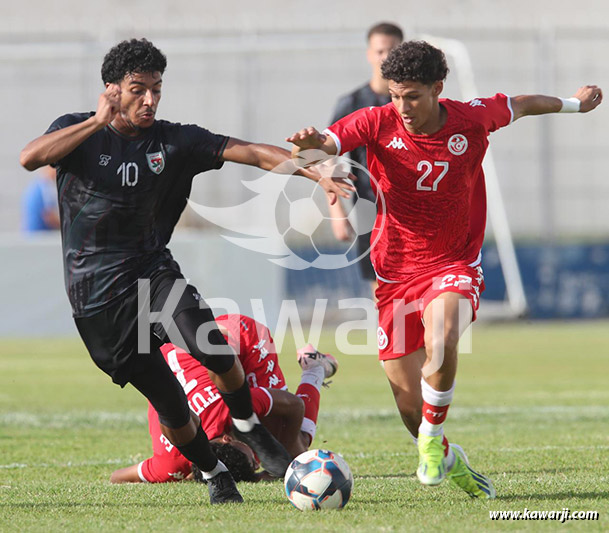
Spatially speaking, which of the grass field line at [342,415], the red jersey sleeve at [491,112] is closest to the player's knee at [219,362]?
the red jersey sleeve at [491,112]

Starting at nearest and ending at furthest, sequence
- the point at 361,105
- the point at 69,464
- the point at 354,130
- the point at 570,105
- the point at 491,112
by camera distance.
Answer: the point at 354,130, the point at 491,112, the point at 570,105, the point at 69,464, the point at 361,105

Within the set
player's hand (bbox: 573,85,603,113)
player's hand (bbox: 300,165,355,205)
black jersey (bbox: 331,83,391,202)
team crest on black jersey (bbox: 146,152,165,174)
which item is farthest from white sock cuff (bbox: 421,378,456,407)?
black jersey (bbox: 331,83,391,202)

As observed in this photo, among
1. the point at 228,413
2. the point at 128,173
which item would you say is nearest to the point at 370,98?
the point at 228,413

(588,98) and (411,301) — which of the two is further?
(588,98)

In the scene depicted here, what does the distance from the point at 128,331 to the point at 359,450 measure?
252 cm

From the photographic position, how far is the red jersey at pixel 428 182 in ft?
19.2

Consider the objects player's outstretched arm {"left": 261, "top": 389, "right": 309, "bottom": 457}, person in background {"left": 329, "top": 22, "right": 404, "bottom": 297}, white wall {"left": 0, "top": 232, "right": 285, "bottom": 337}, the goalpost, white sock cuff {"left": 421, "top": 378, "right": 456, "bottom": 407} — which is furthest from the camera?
the goalpost

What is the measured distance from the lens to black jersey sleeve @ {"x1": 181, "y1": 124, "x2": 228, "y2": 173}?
5.69 meters

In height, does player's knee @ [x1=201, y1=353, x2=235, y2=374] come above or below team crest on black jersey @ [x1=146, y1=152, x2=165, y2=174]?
below

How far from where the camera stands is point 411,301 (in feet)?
19.6

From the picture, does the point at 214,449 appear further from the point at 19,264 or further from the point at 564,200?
the point at 564,200

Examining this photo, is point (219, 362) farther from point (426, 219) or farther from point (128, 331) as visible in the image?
point (426, 219)

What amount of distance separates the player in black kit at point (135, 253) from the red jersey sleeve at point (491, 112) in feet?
3.53

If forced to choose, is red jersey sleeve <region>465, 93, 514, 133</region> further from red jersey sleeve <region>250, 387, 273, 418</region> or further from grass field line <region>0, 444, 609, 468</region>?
grass field line <region>0, 444, 609, 468</region>
